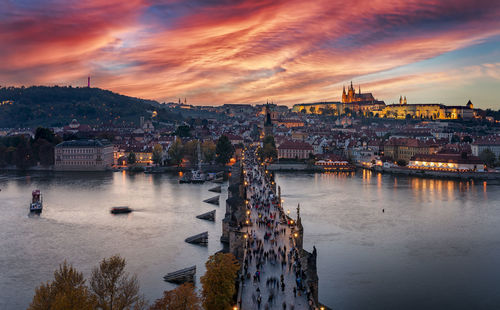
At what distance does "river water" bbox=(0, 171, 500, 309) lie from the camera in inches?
404

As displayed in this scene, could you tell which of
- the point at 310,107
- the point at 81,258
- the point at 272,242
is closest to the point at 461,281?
the point at 272,242

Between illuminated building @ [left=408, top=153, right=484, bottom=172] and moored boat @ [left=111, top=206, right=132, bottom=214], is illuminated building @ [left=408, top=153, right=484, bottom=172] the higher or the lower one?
the higher one

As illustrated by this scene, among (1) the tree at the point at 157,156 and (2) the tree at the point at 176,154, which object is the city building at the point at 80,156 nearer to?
(1) the tree at the point at 157,156

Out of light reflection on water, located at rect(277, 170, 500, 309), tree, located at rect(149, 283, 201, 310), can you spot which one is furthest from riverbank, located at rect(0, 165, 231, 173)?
tree, located at rect(149, 283, 201, 310)

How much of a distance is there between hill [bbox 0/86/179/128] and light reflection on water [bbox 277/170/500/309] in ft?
195

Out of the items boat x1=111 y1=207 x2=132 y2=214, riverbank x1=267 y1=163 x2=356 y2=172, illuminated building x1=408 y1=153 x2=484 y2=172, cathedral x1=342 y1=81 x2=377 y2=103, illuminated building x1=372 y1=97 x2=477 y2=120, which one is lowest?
boat x1=111 y1=207 x2=132 y2=214

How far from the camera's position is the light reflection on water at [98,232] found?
11.2 m

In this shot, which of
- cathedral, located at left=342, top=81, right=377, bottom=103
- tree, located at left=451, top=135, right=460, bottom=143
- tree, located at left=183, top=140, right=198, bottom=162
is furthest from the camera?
cathedral, located at left=342, top=81, right=377, bottom=103

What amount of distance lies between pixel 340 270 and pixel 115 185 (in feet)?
56.8

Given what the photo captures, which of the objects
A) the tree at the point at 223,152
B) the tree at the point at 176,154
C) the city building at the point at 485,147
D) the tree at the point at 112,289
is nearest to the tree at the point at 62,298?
the tree at the point at 112,289

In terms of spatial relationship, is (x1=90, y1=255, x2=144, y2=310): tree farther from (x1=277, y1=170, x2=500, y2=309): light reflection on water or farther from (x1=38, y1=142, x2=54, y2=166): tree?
(x1=38, y1=142, x2=54, y2=166): tree

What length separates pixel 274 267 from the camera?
9.14 meters

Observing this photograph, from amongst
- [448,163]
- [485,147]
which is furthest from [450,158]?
[485,147]

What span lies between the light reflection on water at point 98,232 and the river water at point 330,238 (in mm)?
32
